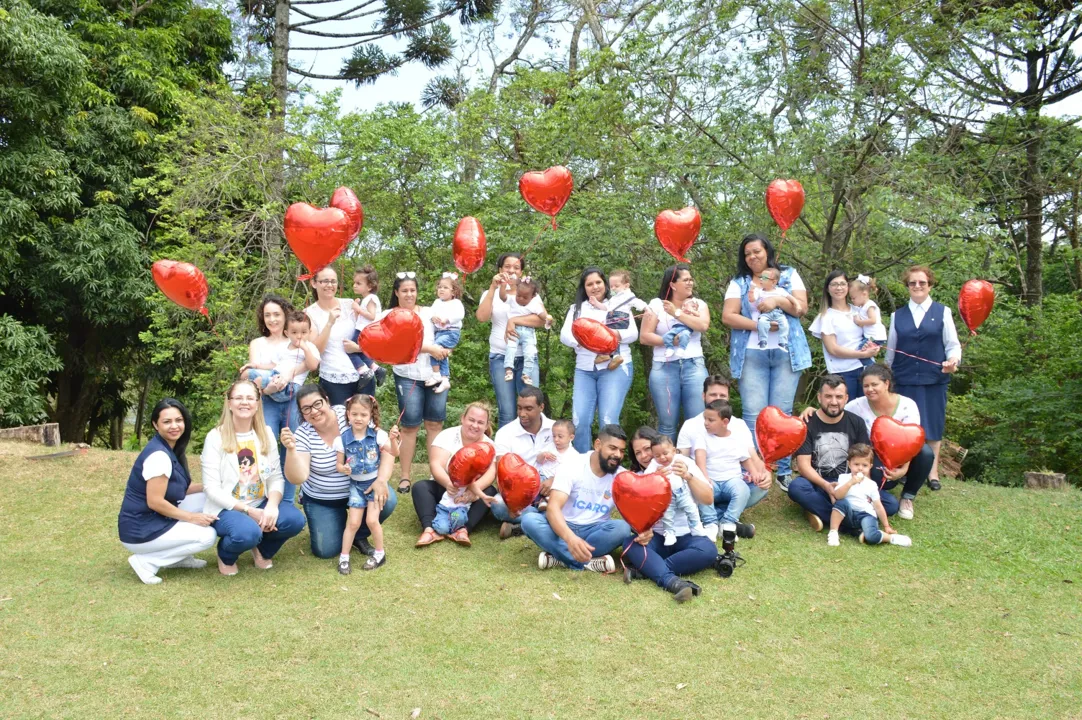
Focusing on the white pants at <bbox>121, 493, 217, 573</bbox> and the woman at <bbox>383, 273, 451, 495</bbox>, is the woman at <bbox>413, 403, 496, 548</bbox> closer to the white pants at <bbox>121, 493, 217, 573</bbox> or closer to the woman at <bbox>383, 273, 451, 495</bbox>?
the woman at <bbox>383, 273, 451, 495</bbox>

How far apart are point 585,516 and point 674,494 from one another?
50 centimetres

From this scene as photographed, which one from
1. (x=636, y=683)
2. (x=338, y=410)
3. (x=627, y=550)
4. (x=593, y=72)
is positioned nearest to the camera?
(x=636, y=683)

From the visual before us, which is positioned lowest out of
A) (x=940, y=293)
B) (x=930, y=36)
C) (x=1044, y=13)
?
(x=940, y=293)

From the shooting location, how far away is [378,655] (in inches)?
148

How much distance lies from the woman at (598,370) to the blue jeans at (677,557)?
1.20m

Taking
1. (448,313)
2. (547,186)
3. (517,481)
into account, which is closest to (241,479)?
(517,481)

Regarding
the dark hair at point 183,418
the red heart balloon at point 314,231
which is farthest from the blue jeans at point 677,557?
the red heart balloon at point 314,231

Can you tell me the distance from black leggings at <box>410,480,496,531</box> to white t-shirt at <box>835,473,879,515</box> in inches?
87.4

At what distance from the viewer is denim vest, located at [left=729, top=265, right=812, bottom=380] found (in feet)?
19.1

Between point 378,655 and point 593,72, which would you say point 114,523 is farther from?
point 593,72

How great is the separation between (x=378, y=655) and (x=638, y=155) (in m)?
6.94

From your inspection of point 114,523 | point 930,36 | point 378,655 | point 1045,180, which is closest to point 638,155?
point 930,36

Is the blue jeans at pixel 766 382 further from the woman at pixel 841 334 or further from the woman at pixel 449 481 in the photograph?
the woman at pixel 449 481

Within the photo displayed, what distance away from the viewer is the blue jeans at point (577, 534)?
4.70m
